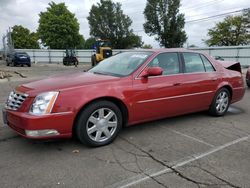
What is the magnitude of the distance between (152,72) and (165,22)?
5077 cm

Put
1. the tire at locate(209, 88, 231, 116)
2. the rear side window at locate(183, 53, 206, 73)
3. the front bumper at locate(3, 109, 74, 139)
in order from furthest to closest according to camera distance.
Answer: the tire at locate(209, 88, 231, 116), the rear side window at locate(183, 53, 206, 73), the front bumper at locate(3, 109, 74, 139)

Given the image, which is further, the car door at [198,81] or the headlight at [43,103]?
the car door at [198,81]

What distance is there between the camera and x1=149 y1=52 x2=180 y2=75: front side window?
4.84 m

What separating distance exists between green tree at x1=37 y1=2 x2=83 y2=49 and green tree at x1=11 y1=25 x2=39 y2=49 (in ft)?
62.9

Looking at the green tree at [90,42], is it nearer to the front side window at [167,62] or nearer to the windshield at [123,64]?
the windshield at [123,64]

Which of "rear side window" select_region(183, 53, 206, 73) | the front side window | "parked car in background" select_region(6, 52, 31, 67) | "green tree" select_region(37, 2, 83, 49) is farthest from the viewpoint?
"green tree" select_region(37, 2, 83, 49)

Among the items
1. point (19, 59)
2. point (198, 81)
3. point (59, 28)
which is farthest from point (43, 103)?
point (59, 28)

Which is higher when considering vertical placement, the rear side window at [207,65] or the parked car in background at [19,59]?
the parked car in background at [19,59]

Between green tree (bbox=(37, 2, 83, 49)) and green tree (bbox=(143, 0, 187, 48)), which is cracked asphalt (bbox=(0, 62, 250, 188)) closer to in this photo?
green tree (bbox=(37, 2, 83, 49))

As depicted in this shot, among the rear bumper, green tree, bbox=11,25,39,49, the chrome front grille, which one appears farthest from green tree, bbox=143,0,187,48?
the chrome front grille

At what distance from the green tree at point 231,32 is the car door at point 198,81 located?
1883 inches

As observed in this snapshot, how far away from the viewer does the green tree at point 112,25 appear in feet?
198

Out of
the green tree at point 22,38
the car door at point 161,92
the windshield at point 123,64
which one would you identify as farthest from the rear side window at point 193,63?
the green tree at point 22,38

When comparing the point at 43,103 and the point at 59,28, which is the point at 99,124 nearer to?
the point at 43,103
